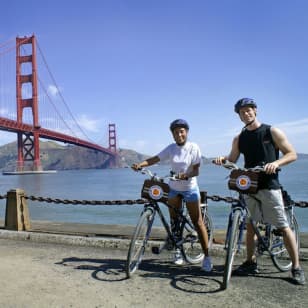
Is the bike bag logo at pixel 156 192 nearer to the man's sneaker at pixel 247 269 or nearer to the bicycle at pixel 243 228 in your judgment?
the bicycle at pixel 243 228

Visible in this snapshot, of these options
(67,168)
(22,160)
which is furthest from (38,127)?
(67,168)

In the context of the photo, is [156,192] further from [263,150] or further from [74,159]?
[74,159]

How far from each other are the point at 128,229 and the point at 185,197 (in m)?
2.14

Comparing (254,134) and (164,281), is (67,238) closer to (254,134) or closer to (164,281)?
(164,281)

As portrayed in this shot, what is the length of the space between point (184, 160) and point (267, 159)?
0.73 meters

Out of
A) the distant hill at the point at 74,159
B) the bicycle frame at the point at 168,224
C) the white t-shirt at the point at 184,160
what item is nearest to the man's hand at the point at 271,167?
the white t-shirt at the point at 184,160

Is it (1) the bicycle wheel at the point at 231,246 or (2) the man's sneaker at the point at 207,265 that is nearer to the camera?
(1) the bicycle wheel at the point at 231,246

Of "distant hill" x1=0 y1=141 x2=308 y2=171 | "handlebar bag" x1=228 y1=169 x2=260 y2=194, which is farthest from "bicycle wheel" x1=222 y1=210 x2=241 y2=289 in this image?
"distant hill" x1=0 y1=141 x2=308 y2=171

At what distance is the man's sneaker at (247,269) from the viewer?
322 centimetres

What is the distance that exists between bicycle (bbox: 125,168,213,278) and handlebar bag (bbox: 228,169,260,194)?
0.52 metres

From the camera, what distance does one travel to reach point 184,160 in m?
3.40

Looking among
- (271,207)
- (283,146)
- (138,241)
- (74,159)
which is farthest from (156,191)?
(74,159)

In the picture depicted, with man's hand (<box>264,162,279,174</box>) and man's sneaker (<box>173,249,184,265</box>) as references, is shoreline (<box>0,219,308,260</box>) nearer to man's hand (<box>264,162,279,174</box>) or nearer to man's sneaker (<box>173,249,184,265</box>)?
man's sneaker (<box>173,249,184,265</box>)

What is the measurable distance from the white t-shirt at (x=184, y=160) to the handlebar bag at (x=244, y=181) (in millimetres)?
375
